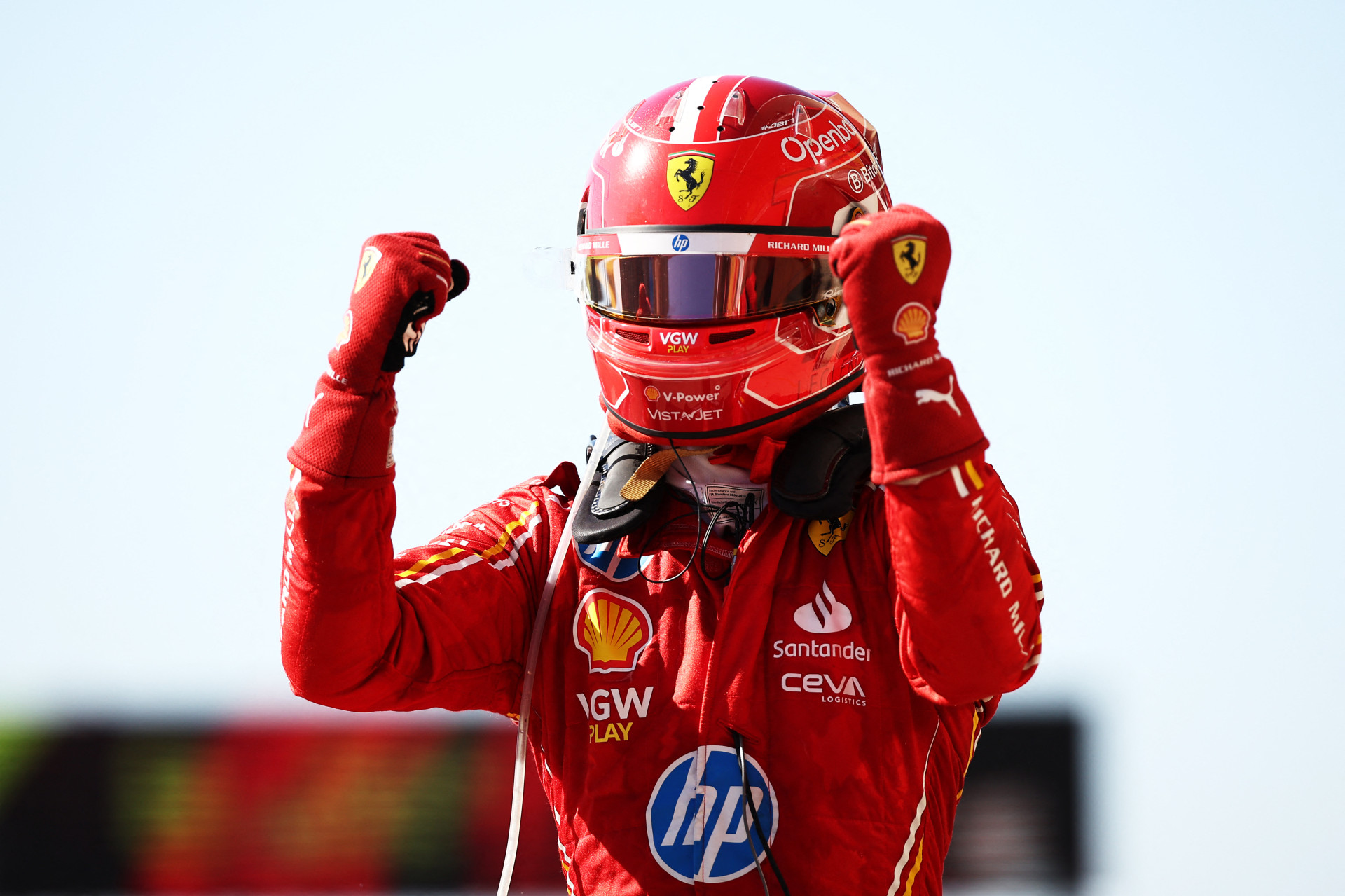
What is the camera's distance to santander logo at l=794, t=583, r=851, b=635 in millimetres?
3100

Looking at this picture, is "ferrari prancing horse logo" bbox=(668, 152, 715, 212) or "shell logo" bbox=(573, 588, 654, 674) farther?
"ferrari prancing horse logo" bbox=(668, 152, 715, 212)

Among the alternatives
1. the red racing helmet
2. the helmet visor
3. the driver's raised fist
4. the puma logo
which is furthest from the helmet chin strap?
the puma logo

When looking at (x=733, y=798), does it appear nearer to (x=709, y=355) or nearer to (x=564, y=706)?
(x=564, y=706)

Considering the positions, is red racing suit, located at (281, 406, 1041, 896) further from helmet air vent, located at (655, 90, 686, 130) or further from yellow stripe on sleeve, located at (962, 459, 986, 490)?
helmet air vent, located at (655, 90, 686, 130)

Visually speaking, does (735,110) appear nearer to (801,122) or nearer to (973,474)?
(801,122)

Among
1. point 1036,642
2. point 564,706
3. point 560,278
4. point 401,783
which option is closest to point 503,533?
point 564,706

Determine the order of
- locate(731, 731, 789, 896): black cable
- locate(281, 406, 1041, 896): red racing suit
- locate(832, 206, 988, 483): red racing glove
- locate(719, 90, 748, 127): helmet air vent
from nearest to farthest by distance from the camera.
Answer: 1. locate(832, 206, 988, 483): red racing glove
2. locate(281, 406, 1041, 896): red racing suit
3. locate(731, 731, 789, 896): black cable
4. locate(719, 90, 748, 127): helmet air vent

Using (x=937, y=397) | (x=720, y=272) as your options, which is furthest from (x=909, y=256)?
(x=720, y=272)

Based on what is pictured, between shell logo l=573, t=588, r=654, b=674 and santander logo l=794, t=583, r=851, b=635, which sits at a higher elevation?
A: santander logo l=794, t=583, r=851, b=635

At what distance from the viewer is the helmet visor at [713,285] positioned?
10.9ft

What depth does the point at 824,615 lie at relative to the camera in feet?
10.2

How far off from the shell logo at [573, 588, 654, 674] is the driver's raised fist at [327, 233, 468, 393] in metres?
0.71

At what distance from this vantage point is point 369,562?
9.59 feet

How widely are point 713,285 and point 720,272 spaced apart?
0.03m
